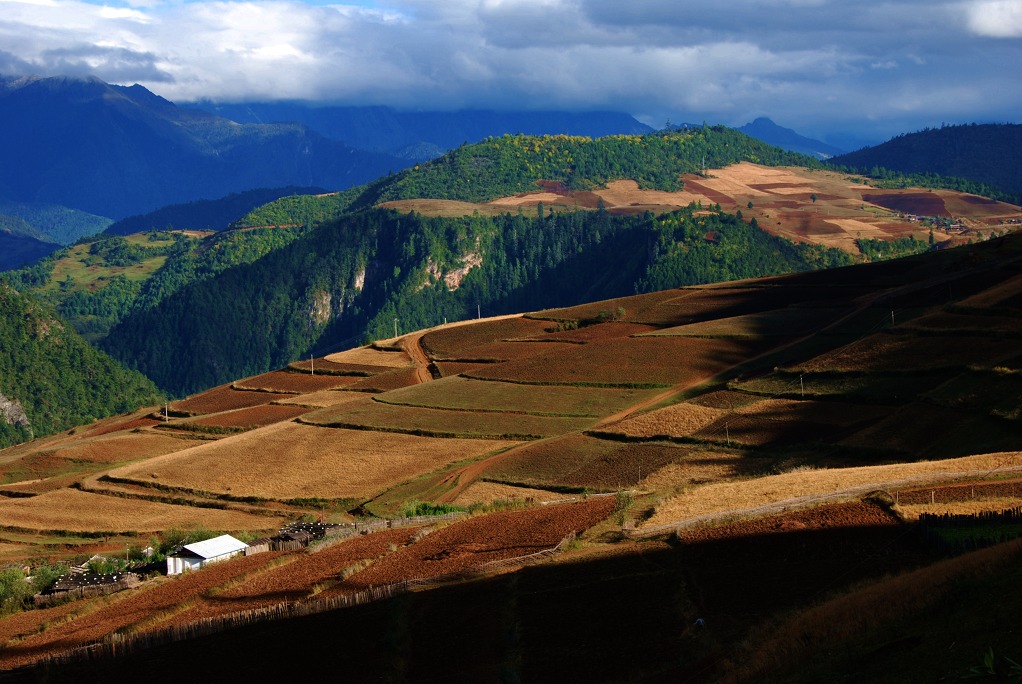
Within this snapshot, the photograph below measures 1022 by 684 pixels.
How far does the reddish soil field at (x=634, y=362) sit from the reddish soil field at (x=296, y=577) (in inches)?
2055

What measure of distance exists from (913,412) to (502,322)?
9889cm

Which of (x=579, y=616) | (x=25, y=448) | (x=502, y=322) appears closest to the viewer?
(x=579, y=616)

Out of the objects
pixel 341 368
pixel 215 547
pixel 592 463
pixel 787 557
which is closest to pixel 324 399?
pixel 341 368

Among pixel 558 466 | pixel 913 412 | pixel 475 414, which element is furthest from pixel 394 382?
pixel 913 412

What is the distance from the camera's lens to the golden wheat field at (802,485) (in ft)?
158

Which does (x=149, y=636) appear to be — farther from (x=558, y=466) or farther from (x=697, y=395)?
(x=697, y=395)

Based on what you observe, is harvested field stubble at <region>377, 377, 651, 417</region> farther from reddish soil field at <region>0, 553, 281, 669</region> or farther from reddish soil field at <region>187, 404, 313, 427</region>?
reddish soil field at <region>0, 553, 281, 669</region>

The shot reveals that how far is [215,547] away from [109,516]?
23884 millimetres

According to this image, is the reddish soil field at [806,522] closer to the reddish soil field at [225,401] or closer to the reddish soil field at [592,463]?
the reddish soil field at [592,463]

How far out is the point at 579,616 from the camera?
38.7 metres

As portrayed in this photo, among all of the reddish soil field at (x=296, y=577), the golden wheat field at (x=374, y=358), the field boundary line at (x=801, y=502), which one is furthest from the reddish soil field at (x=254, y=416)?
the field boundary line at (x=801, y=502)

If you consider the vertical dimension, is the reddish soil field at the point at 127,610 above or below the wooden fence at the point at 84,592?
above

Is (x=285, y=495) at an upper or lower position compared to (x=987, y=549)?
lower

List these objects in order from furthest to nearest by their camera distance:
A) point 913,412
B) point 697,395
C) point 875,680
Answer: point 697,395, point 913,412, point 875,680
